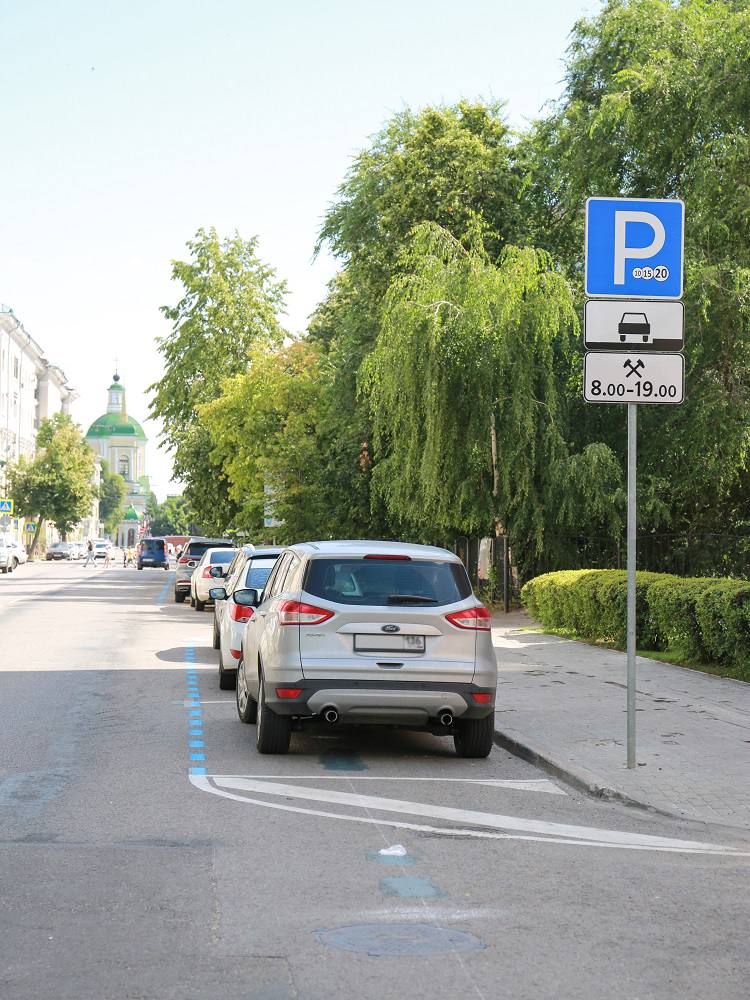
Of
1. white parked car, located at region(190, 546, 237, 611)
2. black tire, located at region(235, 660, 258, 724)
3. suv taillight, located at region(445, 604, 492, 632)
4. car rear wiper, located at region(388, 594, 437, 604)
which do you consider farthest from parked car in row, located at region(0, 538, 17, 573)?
suv taillight, located at region(445, 604, 492, 632)

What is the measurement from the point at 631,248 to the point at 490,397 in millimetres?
18077

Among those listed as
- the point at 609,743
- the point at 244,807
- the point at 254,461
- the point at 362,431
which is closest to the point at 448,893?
the point at 244,807

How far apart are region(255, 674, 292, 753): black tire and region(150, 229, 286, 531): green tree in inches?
1959

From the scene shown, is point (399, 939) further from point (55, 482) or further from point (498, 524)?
point (55, 482)

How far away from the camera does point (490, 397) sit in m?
28.4

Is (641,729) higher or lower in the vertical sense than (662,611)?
lower

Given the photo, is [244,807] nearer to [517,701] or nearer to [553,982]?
[553,982]

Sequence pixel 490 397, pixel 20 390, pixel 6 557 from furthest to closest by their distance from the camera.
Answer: pixel 20 390, pixel 6 557, pixel 490 397

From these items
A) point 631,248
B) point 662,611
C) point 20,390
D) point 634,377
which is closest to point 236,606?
point 662,611

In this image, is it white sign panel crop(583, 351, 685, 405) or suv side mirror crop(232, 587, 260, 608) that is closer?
white sign panel crop(583, 351, 685, 405)

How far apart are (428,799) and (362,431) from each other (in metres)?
28.6

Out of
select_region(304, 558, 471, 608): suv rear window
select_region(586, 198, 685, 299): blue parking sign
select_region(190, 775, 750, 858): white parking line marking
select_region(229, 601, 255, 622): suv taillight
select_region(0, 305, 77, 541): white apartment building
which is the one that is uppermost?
select_region(0, 305, 77, 541): white apartment building

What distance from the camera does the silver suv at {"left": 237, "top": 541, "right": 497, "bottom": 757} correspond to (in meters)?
10.3

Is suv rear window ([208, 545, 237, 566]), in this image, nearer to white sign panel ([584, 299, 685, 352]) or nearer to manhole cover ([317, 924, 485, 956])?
white sign panel ([584, 299, 685, 352])
